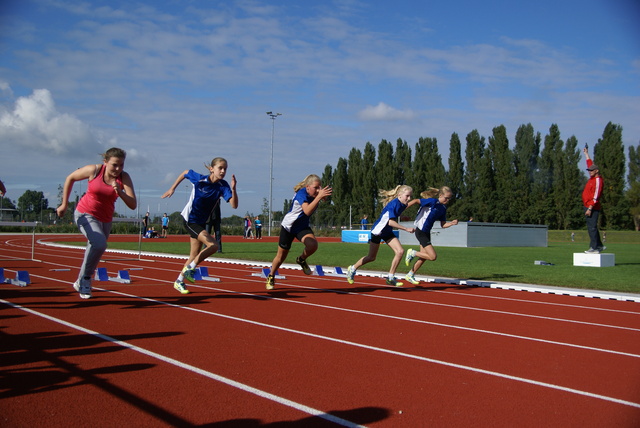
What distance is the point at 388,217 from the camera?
999 centimetres

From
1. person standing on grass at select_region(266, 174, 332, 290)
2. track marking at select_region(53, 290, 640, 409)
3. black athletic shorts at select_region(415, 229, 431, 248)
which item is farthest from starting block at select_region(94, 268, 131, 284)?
black athletic shorts at select_region(415, 229, 431, 248)

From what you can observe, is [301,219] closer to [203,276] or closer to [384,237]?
[384,237]

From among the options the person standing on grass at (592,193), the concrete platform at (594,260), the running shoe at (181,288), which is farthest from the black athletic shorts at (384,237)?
the concrete platform at (594,260)

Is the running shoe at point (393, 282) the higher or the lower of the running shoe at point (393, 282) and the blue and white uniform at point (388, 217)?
the lower

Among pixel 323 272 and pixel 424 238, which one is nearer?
pixel 424 238

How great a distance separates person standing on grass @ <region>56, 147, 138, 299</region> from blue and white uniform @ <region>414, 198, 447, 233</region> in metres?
5.54

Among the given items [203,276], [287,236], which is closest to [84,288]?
[287,236]

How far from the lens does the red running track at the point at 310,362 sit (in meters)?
3.37

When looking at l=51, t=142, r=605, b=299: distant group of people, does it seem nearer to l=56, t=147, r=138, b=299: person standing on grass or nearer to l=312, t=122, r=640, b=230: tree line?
l=56, t=147, r=138, b=299: person standing on grass

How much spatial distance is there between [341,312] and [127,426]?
4.20 metres

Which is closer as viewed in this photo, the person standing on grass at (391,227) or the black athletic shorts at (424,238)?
the person standing on grass at (391,227)

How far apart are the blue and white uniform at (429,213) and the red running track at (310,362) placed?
2.66 m

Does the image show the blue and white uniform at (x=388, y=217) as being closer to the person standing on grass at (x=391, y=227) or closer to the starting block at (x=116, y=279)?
the person standing on grass at (x=391, y=227)

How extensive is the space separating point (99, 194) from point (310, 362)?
3.98 meters
